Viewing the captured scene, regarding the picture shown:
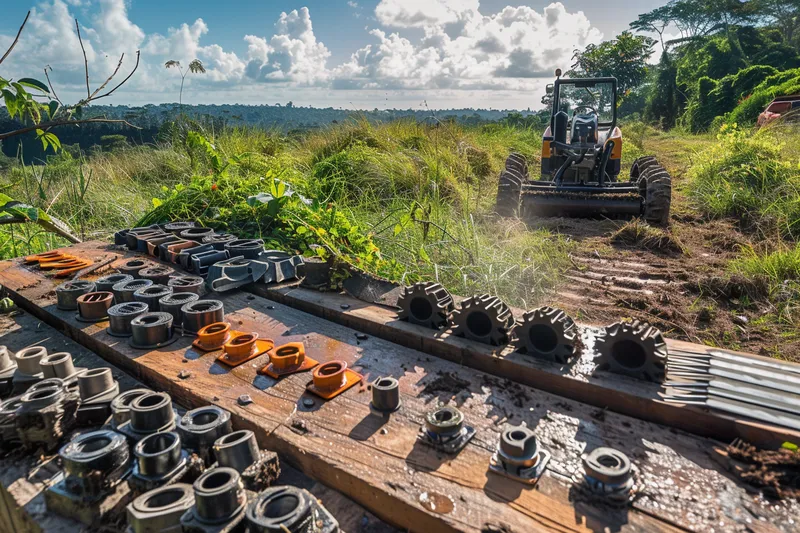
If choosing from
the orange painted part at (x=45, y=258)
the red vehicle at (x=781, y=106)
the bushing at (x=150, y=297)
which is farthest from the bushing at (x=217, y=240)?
the red vehicle at (x=781, y=106)

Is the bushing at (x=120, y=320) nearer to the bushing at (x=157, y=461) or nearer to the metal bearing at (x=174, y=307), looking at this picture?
the metal bearing at (x=174, y=307)

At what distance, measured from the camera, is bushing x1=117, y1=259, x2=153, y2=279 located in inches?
88.2

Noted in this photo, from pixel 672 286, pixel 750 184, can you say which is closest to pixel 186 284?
pixel 672 286

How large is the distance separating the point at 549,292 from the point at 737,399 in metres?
3.14

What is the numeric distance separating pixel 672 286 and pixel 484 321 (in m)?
3.67

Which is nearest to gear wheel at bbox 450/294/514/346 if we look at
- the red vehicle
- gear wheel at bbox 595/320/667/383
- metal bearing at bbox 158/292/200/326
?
gear wheel at bbox 595/320/667/383

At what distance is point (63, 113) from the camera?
2.13m

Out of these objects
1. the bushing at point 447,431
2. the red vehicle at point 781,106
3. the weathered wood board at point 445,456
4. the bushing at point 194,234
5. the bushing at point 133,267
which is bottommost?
the weathered wood board at point 445,456

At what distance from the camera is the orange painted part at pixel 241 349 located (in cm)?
154

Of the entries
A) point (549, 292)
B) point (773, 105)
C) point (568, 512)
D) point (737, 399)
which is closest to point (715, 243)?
point (549, 292)

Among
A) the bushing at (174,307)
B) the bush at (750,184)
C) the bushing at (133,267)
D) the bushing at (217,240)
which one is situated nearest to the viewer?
the bushing at (174,307)

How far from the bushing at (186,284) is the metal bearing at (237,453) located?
103cm

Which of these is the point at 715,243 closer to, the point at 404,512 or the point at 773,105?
the point at 404,512

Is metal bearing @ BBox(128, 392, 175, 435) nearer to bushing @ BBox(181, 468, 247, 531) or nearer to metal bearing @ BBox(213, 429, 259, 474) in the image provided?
metal bearing @ BBox(213, 429, 259, 474)
